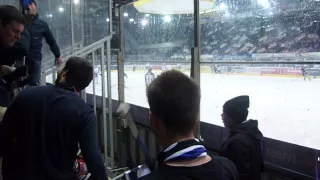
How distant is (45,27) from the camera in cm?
293

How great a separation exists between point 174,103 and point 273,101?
3139 mm

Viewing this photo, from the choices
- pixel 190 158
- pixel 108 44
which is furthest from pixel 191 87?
pixel 108 44

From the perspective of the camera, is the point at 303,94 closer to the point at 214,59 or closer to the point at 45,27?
the point at 214,59

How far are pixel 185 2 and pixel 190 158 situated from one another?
2590 mm

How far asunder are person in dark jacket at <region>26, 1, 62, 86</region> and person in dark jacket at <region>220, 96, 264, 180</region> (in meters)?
1.75

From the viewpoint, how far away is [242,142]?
163 centimetres

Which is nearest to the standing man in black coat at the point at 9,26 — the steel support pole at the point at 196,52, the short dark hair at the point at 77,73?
the short dark hair at the point at 77,73

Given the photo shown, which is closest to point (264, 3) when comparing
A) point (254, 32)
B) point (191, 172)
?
point (254, 32)

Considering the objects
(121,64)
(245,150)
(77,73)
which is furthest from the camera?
(121,64)

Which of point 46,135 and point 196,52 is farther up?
point 196,52

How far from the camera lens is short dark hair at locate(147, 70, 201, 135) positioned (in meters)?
0.74

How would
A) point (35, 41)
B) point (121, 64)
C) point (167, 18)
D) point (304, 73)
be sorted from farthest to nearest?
point (121, 64) < point (167, 18) < point (35, 41) < point (304, 73)

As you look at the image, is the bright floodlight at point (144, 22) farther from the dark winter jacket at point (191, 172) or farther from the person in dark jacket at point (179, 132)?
the dark winter jacket at point (191, 172)

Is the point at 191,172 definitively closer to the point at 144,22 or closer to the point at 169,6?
the point at 169,6
